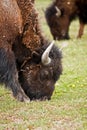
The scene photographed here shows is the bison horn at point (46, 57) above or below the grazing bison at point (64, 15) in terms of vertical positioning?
above

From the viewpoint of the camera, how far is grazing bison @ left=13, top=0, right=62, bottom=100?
929 cm

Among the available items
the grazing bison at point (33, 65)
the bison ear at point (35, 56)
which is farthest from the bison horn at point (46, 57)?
the bison ear at point (35, 56)

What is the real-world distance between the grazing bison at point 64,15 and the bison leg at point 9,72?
1011 centimetres

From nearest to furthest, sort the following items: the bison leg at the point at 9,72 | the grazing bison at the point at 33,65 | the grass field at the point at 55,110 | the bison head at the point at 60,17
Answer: the grass field at the point at 55,110 → the bison leg at the point at 9,72 → the grazing bison at the point at 33,65 → the bison head at the point at 60,17

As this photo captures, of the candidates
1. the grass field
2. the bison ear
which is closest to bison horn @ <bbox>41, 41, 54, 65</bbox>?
the bison ear

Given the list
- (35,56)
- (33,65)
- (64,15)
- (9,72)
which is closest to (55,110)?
(9,72)

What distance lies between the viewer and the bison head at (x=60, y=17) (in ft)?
63.1

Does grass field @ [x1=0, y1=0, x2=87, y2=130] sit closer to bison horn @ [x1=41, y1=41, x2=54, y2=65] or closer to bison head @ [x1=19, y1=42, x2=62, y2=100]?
bison head @ [x1=19, y1=42, x2=62, y2=100]

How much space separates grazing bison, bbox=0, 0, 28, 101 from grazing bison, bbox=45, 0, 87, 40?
1005 cm

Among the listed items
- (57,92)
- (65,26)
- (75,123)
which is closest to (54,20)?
(65,26)

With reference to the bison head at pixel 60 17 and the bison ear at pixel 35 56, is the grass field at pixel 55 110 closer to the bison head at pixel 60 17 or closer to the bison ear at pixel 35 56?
the bison ear at pixel 35 56

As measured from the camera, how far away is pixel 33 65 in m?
9.36

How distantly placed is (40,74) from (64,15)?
10.6 m

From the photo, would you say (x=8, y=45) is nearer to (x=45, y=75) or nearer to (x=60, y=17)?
(x=45, y=75)
